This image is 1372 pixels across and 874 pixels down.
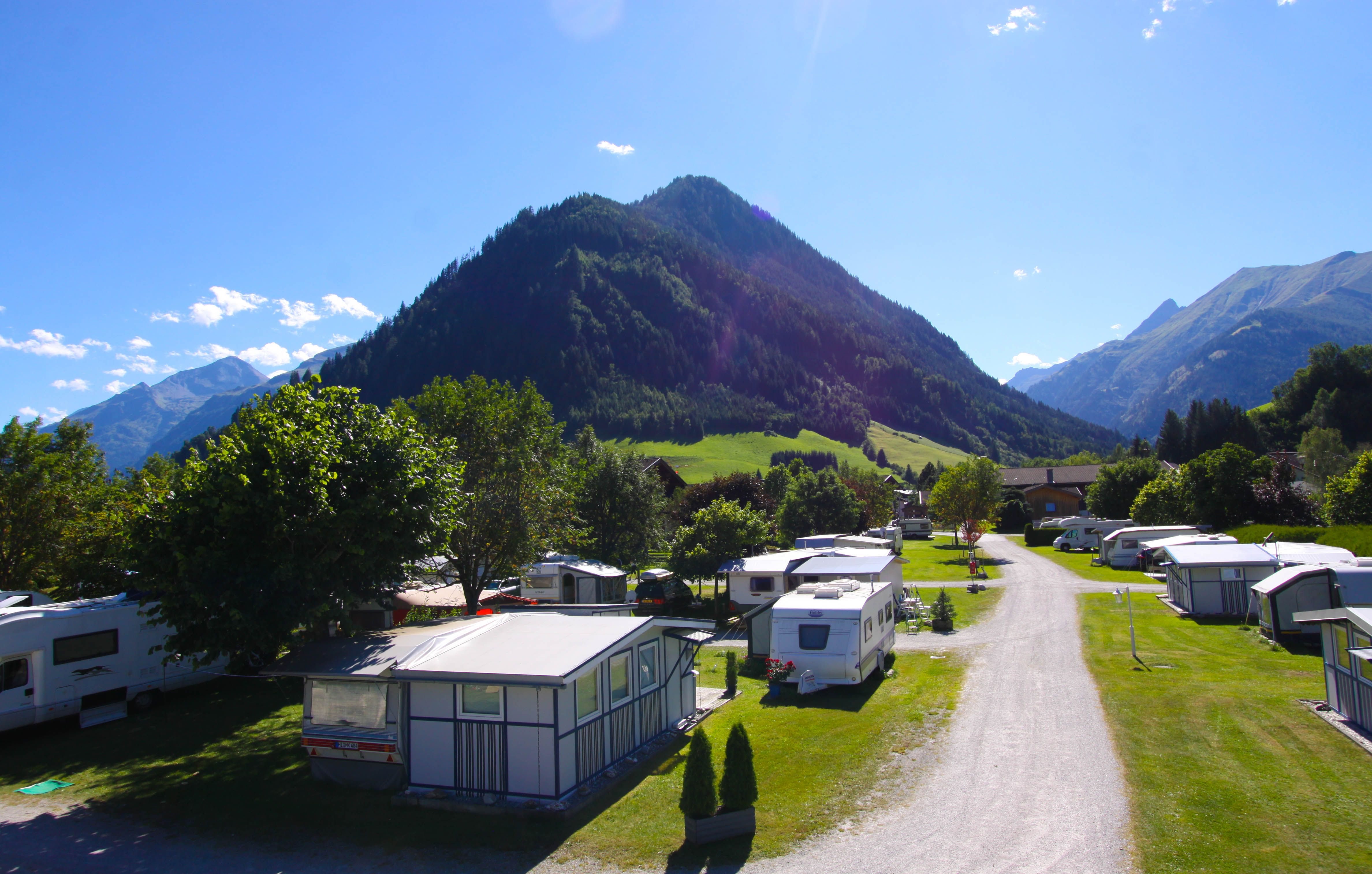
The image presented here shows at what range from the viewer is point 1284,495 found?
41188 millimetres

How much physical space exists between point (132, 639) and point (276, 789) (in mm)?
8040

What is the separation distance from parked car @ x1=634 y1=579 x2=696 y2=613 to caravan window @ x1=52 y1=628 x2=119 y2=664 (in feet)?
65.8

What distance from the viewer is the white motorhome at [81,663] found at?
15.0 m

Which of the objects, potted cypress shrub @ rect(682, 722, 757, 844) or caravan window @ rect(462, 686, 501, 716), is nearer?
potted cypress shrub @ rect(682, 722, 757, 844)

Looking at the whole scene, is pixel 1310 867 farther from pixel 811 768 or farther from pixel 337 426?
pixel 337 426

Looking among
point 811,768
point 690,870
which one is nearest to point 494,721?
point 690,870

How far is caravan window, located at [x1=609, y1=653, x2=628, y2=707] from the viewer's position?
12.5 m

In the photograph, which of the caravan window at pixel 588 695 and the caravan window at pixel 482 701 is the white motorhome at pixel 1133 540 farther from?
the caravan window at pixel 482 701

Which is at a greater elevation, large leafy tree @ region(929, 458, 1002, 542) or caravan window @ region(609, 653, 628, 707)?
large leafy tree @ region(929, 458, 1002, 542)

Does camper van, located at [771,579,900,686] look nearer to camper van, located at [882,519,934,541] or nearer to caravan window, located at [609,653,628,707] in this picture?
caravan window, located at [609,653,628,707]

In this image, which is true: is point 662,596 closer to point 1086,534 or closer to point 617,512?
point 617,512

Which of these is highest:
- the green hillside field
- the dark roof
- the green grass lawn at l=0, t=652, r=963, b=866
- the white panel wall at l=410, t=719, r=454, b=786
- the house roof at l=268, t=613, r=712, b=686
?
the green hillside field

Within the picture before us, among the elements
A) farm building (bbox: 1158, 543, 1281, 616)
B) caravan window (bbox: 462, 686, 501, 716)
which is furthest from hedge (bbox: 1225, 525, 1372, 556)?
caravan window (bbox: 462, 686, 501, 716)

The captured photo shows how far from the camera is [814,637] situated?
17.6 m
